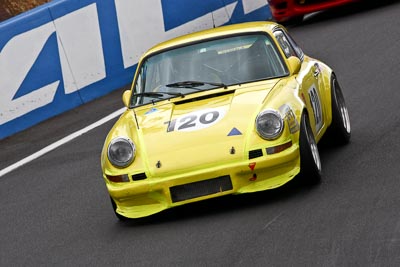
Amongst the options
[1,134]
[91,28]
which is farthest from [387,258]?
[91,28]

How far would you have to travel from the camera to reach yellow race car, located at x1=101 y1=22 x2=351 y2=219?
27.9 feet

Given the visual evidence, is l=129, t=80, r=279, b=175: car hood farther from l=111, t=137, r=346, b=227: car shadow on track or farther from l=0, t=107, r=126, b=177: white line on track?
l=0, t=107, r=126, b=177: white line on track

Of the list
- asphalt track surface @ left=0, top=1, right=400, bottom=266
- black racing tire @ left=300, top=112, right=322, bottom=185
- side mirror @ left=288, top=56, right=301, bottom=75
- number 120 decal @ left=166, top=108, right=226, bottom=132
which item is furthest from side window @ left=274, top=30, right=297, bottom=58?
number 120 decal @ left=166, top=108, right=226, bottom=132

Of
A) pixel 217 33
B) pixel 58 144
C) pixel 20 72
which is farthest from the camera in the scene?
pixel 20 72

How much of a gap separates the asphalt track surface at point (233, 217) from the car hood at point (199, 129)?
1.40ft

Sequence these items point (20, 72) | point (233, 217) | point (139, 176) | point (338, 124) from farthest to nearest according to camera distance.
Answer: point (20, 72) → point (338, 124) → point (139, 176) → point (233, 217)

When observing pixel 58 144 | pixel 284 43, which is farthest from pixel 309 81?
pixel 58 144

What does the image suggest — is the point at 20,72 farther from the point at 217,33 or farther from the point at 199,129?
the point at 199,129

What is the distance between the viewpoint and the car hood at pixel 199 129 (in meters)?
8.52

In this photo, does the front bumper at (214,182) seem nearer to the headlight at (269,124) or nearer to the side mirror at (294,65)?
the headlight at (269,124)

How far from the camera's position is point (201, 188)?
8477 millimetres

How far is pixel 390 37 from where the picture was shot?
16.3 meters

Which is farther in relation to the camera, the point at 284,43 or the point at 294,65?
the point at 284,43

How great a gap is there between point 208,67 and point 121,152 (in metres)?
1.31
